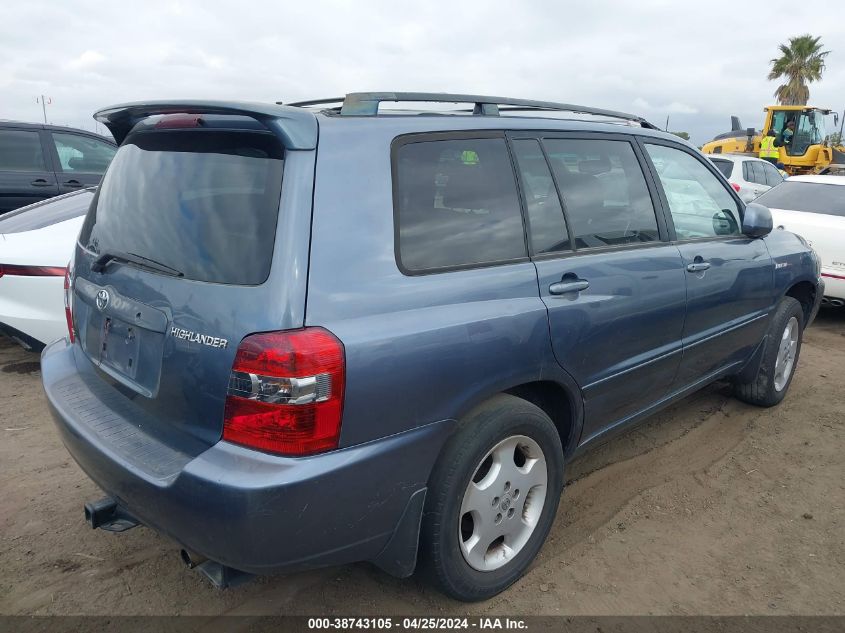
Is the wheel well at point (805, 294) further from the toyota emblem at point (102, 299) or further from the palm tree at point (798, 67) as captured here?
the palm tree at point (798, 67)

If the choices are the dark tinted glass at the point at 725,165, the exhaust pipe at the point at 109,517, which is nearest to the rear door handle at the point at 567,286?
the exhaust pipe at the point at 109,517

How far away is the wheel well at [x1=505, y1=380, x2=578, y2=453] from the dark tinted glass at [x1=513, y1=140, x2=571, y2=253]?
0.55m

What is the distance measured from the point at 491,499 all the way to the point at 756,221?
2437 millimetres

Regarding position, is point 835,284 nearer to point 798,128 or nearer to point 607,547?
point 607,547

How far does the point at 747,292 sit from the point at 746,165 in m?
10.0

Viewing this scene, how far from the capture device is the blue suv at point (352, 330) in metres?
1.86

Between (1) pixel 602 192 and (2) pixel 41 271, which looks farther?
(2) pixel 41 271

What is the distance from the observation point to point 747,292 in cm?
375

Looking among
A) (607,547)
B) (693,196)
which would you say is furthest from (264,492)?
(693,196)

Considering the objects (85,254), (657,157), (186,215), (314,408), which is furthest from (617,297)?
(85,254)

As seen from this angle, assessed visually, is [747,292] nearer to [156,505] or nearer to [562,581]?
[562,581]

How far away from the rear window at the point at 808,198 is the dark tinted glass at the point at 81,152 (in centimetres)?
780

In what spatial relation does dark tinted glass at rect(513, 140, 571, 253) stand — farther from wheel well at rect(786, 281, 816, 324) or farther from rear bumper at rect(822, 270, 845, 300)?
rear bumper at rect(822, 270, 845, 300)

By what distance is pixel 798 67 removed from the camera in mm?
40188
